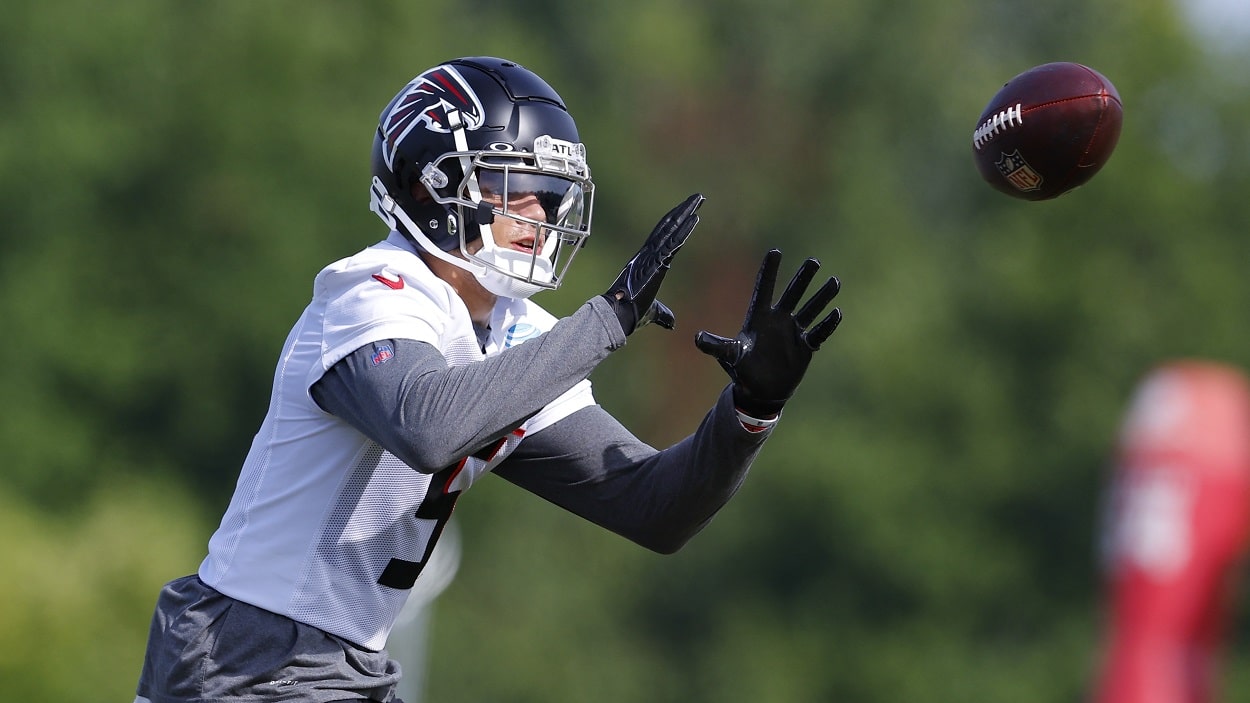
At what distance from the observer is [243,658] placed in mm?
4227

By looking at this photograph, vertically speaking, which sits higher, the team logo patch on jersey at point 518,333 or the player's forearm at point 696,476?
the team logo patch on jersey at point 518,333

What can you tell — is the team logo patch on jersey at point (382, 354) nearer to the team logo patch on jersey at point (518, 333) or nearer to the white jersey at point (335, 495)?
the white jersey at point (335, 495)

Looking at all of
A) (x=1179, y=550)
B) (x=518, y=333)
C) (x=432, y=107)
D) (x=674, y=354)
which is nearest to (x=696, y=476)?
(x=518, y=333)

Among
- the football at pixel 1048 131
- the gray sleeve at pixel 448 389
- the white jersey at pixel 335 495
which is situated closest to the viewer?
the gray sleeve at pixel 448 389

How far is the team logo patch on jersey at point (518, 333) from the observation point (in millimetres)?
4789

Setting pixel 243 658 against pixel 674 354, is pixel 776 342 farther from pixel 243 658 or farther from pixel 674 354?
pixel 674 354

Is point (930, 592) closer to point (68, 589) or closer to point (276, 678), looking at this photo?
point (68, 589)

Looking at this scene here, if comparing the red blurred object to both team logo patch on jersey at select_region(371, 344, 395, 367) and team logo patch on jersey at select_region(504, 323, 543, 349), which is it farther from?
team logo patch on jersey at select_region(371, 344, 395, 367)

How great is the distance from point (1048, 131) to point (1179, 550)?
→ 4147 millimetres

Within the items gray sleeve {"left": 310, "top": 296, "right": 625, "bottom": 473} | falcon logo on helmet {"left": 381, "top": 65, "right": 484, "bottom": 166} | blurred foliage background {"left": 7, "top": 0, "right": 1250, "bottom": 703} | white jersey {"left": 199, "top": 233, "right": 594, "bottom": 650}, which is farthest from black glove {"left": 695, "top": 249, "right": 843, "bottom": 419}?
blurred foliage background {"left": 7, "top": 0, "right": 1250, "bottom": 703}

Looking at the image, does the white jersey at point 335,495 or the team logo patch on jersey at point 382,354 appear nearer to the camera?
the team logo patch on jersey at point 382,354

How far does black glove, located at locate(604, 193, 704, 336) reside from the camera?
172 inches

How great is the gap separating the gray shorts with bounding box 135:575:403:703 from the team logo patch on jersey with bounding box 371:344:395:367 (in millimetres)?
662

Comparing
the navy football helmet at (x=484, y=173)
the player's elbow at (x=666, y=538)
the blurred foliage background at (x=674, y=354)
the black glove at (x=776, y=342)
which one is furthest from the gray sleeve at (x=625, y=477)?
the blurred foliage background at (x=674, y=354)
